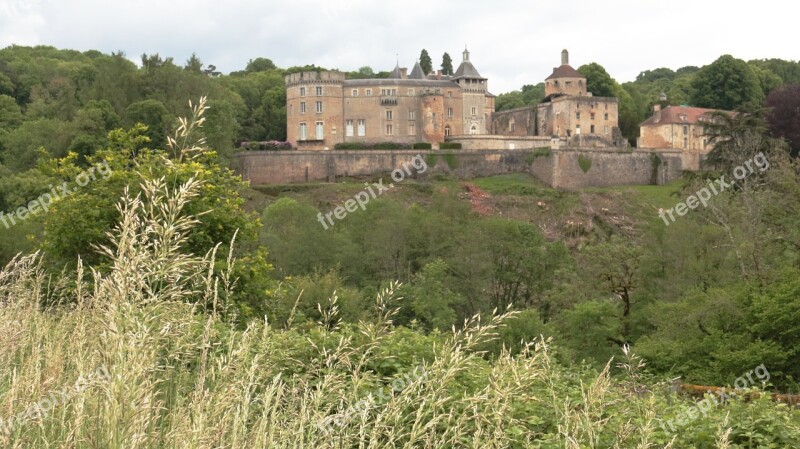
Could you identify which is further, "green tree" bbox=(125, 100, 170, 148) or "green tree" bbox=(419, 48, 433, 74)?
"green tree" bbox=(419, 48, 433, 74)

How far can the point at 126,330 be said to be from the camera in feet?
10.5

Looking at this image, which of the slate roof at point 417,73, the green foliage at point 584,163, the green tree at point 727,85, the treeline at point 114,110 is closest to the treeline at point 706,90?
the green tree at point 727,85

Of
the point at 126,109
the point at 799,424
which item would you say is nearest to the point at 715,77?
the point at 126,109

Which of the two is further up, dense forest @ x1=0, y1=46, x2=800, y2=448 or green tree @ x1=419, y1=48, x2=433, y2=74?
green tree @ x1=419, y1=48, x2=433, y2=74

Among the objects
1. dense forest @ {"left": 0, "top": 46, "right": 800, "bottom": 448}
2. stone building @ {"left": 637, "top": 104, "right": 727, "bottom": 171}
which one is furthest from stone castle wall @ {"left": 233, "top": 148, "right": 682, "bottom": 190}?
dense forest @ {"left": 0, "top": 46, "right": 800, "bottom": 448}

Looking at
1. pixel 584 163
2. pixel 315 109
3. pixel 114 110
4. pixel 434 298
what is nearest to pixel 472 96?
pixel 584 163

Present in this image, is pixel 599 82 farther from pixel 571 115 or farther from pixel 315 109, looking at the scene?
pixel 315 109

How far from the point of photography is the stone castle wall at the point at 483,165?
184 ft

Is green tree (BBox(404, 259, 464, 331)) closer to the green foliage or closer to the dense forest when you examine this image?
the dense forest

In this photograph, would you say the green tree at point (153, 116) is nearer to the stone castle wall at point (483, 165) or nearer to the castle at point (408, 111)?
the stone castle wall at point (483, 165)

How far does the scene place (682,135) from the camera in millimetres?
61500

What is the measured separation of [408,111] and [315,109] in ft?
19.8

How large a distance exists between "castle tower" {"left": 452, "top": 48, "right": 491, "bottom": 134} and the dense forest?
5341 millimetres

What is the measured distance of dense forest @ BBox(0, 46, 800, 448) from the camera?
353 cm
